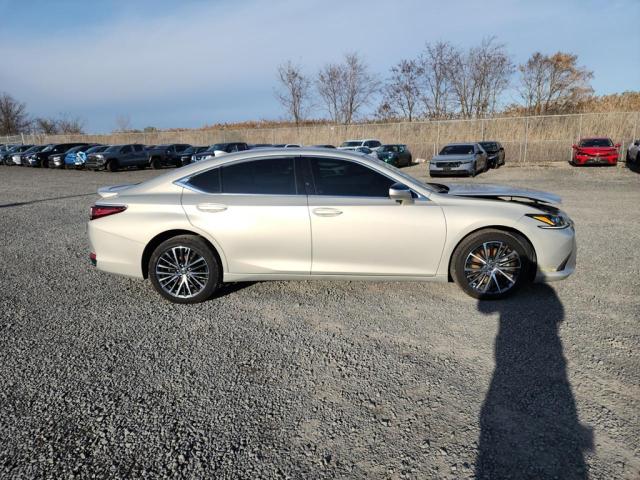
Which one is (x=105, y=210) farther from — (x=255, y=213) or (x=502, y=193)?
(x=502, y=193)

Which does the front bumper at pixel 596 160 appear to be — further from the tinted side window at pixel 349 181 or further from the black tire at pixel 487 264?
the tinted side window at pixel 349 181

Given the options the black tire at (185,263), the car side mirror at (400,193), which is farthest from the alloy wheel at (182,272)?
the car side mirror at (400,193)

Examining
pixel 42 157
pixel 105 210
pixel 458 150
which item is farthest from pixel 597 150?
pixel 42 157

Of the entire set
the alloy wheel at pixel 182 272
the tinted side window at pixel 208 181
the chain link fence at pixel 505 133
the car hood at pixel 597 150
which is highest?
the chain link fence at pixel 505 133

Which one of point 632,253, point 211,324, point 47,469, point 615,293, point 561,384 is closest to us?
point 47,469

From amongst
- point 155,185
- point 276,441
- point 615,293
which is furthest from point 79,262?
point 615,293

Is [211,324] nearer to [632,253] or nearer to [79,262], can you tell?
[79,262]

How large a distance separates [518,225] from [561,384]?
1742 millimetres

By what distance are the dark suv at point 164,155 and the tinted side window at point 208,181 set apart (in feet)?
86.7

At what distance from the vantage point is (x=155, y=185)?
4465 millimetres

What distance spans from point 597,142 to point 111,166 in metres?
27.8

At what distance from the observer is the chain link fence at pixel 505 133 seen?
26.1m

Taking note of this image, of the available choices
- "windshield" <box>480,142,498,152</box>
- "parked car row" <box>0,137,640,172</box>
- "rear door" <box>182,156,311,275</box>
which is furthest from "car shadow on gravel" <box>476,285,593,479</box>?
"windshield" <box>480,142,498,152</box>

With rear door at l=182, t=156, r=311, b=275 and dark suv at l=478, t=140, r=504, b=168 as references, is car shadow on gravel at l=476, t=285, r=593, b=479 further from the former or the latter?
dark suv at l=478, t=140, r=504, b=168
